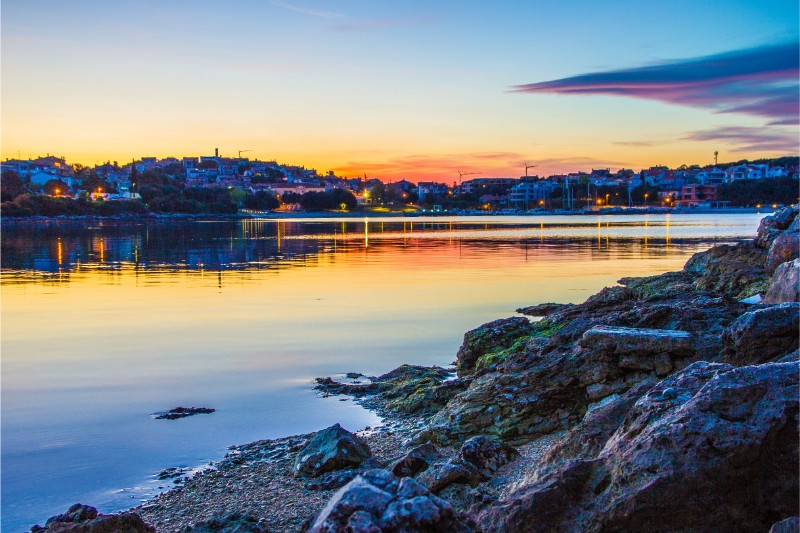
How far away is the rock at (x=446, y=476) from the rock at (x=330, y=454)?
44.5 inches

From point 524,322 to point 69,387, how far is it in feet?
22.2

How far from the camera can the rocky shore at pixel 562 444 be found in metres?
3.59

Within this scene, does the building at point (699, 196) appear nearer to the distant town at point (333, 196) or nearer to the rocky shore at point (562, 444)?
the distant town at point (333, 196)

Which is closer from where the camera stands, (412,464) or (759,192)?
(412,464)

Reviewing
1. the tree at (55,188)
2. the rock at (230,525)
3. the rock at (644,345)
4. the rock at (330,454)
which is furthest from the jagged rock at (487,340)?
the tree at (55,188)

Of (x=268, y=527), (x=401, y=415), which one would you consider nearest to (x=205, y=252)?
(x=401, y=415)

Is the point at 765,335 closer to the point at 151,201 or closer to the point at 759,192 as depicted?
the point at 151,201

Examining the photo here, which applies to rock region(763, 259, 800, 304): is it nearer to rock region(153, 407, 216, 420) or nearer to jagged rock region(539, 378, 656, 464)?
jagged rock region(539, 378, 656, 464)

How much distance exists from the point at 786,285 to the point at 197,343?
10271 mm

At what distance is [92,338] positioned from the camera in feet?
49.4

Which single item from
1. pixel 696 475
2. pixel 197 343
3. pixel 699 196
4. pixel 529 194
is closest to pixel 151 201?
pixel 529 194

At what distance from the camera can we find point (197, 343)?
14.5 meters

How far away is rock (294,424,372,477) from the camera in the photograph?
642 centimetres

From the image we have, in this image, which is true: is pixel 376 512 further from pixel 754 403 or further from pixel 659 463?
pixel 754 403
